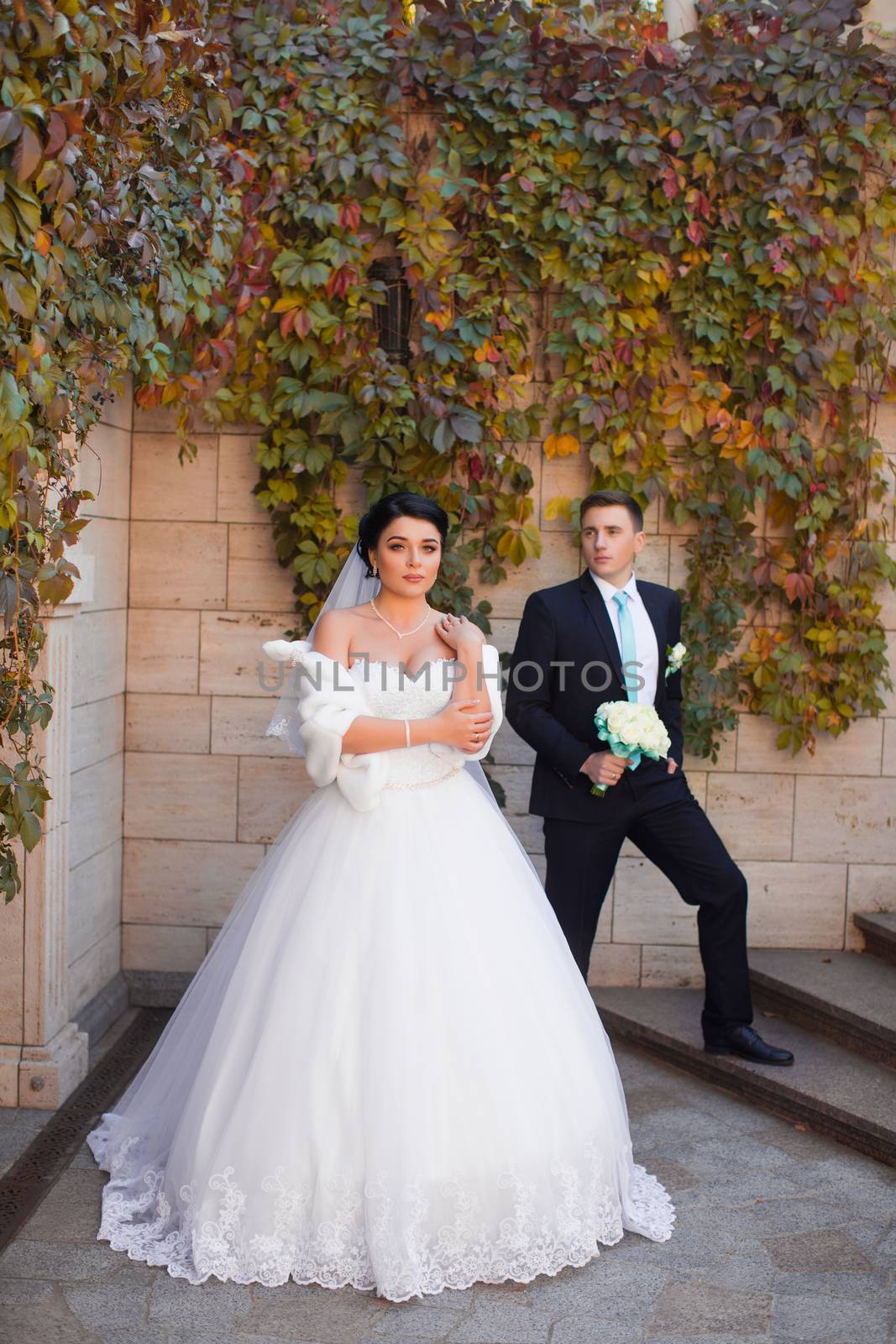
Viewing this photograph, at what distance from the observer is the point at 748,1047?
14.0 feet

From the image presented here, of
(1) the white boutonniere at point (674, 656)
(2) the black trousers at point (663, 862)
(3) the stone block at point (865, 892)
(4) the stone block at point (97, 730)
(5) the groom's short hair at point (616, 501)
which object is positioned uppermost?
(5) the groom's short hair at point (616, 501)

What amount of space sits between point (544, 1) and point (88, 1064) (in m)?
4.26

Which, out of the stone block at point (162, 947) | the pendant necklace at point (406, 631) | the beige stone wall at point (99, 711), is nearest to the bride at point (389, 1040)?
the pendant necklace at point (406, 631)

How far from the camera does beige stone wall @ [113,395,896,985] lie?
504cm

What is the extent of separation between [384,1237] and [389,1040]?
0.44 meters

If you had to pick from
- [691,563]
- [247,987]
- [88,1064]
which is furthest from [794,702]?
[88,1064]

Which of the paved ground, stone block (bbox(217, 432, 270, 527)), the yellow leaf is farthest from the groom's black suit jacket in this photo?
stone block (bbox(217, 432, 270, 527))

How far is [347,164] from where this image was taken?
466 centimetres

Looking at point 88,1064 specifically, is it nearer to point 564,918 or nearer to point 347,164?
point 564,918

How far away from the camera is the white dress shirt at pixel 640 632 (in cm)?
424

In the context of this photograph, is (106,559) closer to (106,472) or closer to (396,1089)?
(106,472)

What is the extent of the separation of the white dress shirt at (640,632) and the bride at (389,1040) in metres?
0.85

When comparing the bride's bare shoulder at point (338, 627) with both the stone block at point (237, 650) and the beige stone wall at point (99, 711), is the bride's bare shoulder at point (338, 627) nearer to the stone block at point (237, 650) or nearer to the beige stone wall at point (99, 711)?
the beige stone wall at point (99, 711)

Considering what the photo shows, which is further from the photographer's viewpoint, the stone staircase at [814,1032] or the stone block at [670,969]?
the stone block at [670,969]
